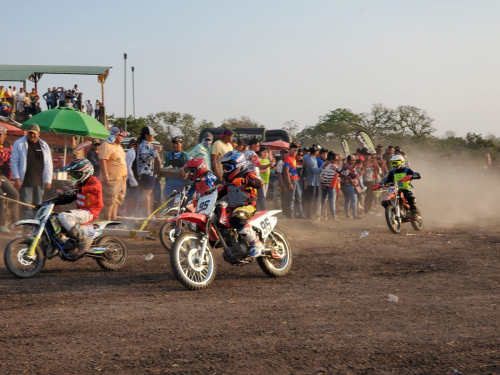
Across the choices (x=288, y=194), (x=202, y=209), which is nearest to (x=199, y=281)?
(x=202, y=209)

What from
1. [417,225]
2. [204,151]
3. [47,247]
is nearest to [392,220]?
[417,225]

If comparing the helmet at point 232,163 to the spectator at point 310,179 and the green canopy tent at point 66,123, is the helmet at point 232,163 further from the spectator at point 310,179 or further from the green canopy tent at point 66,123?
the green canopy tent at point 66,123

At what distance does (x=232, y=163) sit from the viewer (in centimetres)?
805

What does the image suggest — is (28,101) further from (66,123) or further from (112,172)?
(112,172)

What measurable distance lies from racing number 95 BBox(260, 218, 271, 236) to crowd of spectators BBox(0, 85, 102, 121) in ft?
65.4

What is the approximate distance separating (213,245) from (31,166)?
5967 mm

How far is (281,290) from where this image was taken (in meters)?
7.34

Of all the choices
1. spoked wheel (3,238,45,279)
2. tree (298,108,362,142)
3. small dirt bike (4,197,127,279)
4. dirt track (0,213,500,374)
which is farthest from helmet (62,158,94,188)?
tree (298,108,362,142)

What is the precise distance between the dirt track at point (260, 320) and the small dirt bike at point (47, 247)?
25cm

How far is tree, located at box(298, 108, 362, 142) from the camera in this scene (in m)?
58.2

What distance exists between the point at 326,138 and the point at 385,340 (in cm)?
5437

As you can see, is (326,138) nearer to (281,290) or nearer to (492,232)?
(492,232)

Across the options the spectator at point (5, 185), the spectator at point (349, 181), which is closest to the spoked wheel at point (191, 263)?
the spectator at point (5, 185)

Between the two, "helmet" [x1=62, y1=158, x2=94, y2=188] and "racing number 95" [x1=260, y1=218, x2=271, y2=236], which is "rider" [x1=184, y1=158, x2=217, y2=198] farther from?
"racing number 95" [x1=260, y1=218, x2=271, y2=236]
